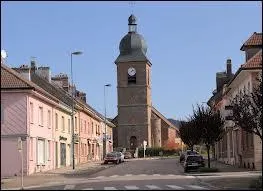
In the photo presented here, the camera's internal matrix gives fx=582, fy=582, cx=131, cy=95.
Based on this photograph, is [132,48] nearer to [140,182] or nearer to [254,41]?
[254,41]

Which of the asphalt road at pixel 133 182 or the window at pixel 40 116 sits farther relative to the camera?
the window at pixel 40 116

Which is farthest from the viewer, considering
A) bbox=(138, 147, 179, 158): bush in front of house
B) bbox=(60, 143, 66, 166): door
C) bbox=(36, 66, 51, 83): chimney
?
bbox=(138, 147, 179, 158): bush in front of house

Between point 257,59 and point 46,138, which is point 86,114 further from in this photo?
point 257,59

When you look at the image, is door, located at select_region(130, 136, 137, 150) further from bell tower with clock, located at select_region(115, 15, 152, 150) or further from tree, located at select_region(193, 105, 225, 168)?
tree, located at select_region(193, 105, 225, 168)

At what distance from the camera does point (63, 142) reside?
185 feet

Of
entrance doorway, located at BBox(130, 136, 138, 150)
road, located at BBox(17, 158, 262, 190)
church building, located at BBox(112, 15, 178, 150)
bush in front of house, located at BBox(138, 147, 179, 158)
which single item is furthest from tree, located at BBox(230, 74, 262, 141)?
entrance doorway, located at BBox(130, 136, 138, 150)

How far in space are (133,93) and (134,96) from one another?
634 millimetres

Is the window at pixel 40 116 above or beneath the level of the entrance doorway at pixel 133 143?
above

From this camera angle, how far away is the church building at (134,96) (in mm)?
106000

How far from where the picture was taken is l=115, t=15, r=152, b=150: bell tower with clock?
106m

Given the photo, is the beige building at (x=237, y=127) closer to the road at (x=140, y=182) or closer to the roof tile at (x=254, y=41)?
the roof tile at (x=254, y=41)

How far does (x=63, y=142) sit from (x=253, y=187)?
A: 33.7 m

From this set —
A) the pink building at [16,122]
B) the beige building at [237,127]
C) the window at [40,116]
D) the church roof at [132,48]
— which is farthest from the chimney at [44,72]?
the church roof at [132,48]

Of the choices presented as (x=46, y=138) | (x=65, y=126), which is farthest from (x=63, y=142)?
(x=46, y=138)
